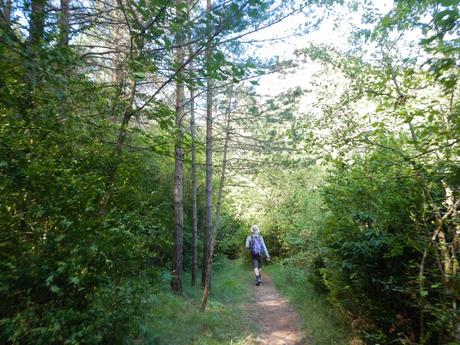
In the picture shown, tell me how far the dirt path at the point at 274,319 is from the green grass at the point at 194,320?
0.28 metres

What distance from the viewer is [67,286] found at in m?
3.06

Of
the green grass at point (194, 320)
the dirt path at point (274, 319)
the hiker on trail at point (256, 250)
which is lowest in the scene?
the dirt path at point (274, 319)

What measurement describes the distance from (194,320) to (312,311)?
113 inches

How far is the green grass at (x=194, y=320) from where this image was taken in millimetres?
5266

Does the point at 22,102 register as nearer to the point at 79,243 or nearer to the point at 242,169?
the point at 79,243

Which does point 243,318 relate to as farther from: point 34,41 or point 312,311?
point 34,41

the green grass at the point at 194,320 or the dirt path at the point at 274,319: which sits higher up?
the green grass at the point at 194,320

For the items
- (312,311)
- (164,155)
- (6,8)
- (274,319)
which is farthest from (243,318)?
(6,8)

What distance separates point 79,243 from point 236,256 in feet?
56.7

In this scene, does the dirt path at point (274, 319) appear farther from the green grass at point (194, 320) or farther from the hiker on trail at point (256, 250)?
the hiker on trail at point (256, 250)

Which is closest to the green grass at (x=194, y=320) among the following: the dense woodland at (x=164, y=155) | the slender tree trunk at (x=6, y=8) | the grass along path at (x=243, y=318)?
the grass along path at (x=243, y=318)

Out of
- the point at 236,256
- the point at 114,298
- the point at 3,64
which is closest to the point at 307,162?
the point at 114,298

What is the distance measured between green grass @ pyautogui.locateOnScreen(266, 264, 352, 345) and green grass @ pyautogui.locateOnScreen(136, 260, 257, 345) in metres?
1.23

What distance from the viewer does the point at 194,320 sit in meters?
6.38
